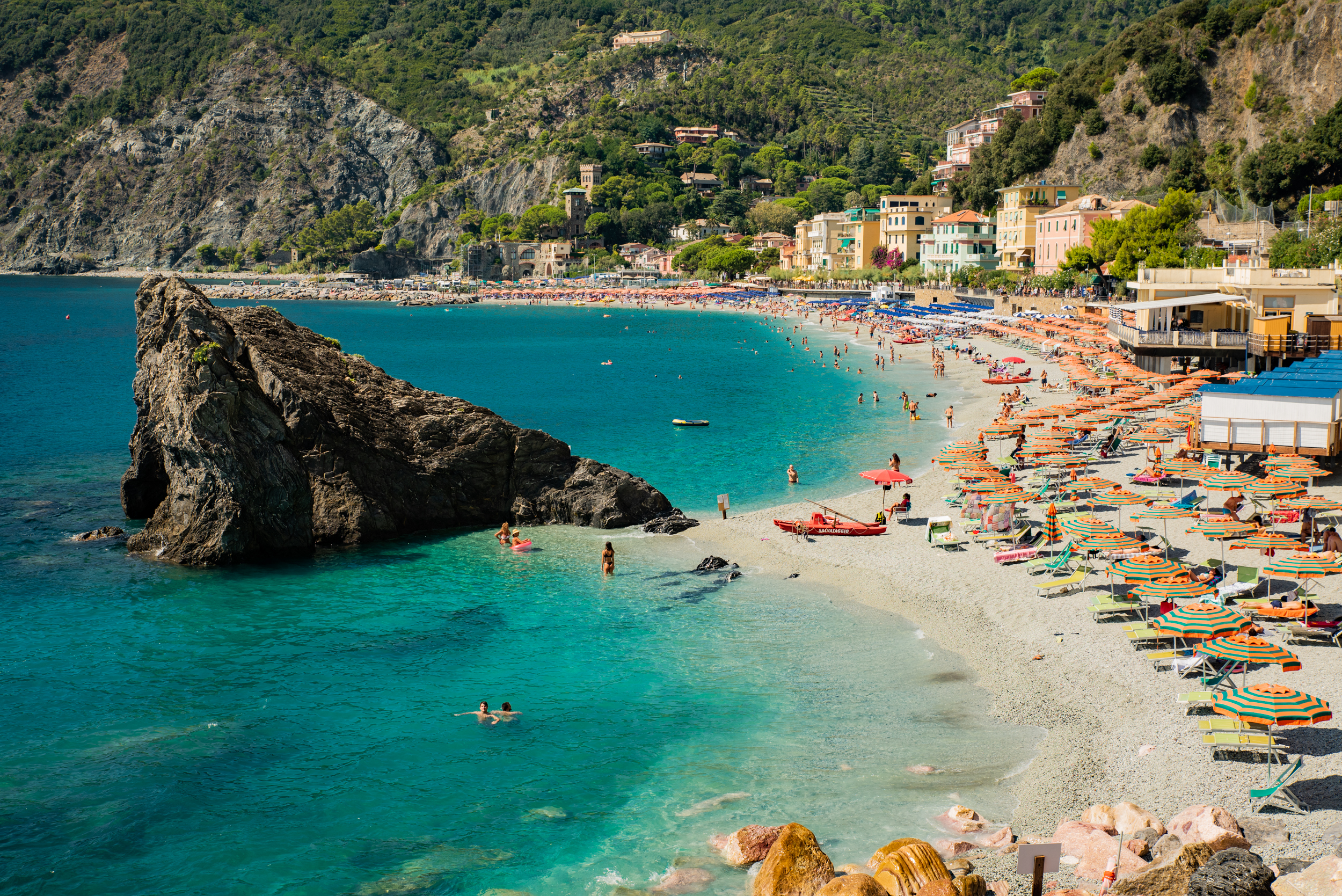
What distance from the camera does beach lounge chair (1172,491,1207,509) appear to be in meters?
27.3

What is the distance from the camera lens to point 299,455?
29578 mm

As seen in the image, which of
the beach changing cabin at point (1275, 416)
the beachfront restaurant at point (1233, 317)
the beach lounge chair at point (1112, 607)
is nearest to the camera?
the beach lounge chair at point (1112, 607)

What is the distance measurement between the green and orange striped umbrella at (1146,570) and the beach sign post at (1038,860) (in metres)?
9.57

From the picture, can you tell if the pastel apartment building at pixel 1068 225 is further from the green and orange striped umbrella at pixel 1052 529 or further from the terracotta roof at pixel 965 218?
the green and orange striped umbrella at pixel 1052 529

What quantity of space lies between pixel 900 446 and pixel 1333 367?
16.0m

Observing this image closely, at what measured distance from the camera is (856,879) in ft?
38.7

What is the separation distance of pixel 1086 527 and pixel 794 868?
13.8 m

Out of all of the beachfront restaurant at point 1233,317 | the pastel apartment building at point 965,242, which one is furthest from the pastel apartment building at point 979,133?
the beachfront restaurant at point 1233,317

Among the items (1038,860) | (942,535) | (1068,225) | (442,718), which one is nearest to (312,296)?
(1068,225)

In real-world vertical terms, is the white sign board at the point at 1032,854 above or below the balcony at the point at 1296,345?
below

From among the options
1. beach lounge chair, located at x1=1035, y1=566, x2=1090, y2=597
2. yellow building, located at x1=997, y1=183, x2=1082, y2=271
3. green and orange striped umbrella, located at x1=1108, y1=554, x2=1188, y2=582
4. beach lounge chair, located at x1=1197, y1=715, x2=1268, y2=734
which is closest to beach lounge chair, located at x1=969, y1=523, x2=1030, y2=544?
beach lounge chair, located at x1=1035, y1=566, x2=1090, y2=597

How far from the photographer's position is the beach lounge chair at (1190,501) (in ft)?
89.6

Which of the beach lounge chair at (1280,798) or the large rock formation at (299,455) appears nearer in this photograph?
the beach lounge chair at (1280,798)

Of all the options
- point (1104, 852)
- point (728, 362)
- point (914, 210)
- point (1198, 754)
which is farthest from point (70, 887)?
point (914, 210)
